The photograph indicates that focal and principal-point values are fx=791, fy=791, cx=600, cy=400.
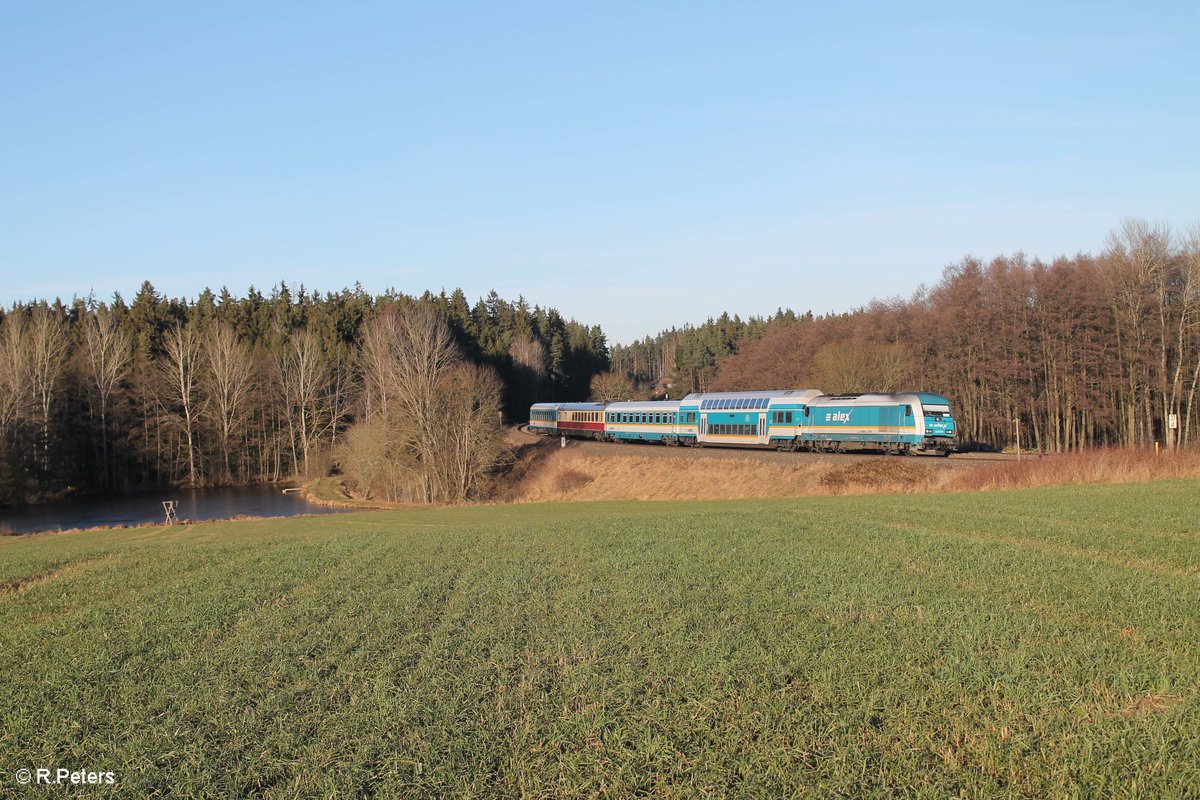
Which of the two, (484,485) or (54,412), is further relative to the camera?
(54,412)

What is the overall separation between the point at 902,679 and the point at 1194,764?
189 centimetres

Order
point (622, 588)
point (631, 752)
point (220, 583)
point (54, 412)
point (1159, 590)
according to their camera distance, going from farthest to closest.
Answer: point (54, 412) < point (220, 583) < point (622, 588) < point (1159, 590) < point (631, 752)

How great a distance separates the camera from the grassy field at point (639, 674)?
16.4 ft

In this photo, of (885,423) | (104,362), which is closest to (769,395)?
(885,423)

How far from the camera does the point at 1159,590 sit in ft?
28.4

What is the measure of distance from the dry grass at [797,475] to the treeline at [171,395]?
6132 millimetres

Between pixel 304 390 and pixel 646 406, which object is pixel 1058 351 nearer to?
pixel 646 406

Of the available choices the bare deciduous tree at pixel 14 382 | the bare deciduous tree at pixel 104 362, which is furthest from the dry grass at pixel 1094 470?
the bare deciduous tree at pixel 104 362

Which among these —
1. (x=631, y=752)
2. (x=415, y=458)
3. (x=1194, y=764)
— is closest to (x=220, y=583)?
(x=631, y=752)

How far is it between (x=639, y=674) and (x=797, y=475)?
30.9 meters

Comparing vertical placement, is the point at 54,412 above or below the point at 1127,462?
above

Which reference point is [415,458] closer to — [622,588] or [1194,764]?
Answer: [622,588]
